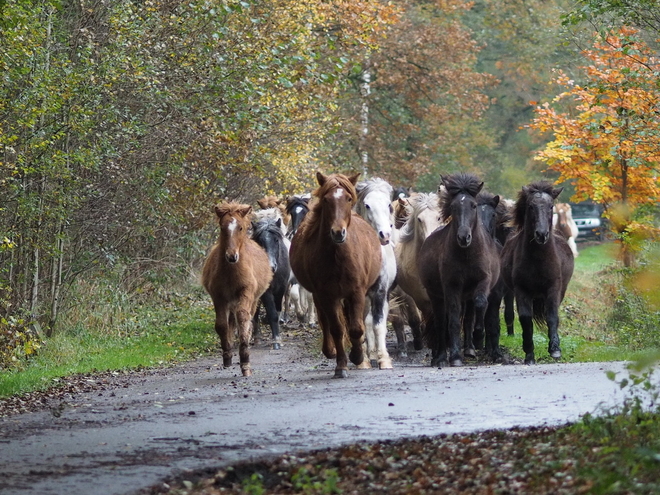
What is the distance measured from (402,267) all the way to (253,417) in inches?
349

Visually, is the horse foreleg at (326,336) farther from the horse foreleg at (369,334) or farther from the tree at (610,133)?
the tree at (610,133)

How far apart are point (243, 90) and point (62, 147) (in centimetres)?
327

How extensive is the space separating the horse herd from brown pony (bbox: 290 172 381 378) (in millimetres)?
14

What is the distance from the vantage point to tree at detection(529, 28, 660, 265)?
18619mm

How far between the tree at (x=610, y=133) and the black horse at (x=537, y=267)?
1.75m

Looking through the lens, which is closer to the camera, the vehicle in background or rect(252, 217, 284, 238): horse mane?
rect(252, 217, 284, 238): horse mane

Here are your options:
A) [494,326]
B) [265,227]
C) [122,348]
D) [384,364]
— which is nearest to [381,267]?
[384,364]

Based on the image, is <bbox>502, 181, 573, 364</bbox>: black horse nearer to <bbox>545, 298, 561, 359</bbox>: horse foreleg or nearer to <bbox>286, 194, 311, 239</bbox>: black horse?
<bbox>545, 298, 561, 359</bbox>: horse foreleg

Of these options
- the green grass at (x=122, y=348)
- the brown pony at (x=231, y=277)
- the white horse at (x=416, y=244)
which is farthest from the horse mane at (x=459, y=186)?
the green grass at (x=122, y=348)

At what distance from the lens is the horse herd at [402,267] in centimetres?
1395

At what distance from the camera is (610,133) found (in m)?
19.4

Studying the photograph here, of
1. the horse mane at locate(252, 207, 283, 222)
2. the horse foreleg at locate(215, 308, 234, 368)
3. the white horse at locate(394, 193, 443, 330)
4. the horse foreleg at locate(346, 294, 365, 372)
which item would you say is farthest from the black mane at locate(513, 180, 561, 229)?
the horse mane at locate(252, 207, 283, 222)

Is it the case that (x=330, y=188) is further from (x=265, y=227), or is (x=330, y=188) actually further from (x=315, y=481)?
(x=265, y=227)

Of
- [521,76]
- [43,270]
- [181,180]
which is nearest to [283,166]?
[181,180]
